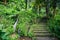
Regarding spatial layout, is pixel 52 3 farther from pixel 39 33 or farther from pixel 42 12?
pixel 39 33

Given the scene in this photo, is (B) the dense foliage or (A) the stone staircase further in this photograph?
(A) the stone staircase

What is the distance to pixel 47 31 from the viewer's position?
10.5m

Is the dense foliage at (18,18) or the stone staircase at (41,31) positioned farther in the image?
the stone staircase at (41,31)

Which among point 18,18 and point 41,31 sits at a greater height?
point 18,18

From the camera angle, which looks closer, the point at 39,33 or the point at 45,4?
the point at 39,33

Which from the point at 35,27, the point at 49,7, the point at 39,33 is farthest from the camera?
the point at 49,7

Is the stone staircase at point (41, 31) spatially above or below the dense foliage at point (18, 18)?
below

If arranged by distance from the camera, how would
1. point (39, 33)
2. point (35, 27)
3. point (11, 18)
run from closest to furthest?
point (11, 18)
point (39, 33)
point (35, 27)

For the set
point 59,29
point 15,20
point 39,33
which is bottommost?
point 39,33

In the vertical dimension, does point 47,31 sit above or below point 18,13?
below

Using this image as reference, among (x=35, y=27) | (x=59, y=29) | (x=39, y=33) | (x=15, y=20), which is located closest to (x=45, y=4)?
(x=35, y=27)

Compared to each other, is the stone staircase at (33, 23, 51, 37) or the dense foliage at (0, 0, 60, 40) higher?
the dense foliage at (0, 0, 60, 40)

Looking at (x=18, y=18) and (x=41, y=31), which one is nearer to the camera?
(x=18, y=18)

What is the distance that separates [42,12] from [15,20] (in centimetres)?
786
